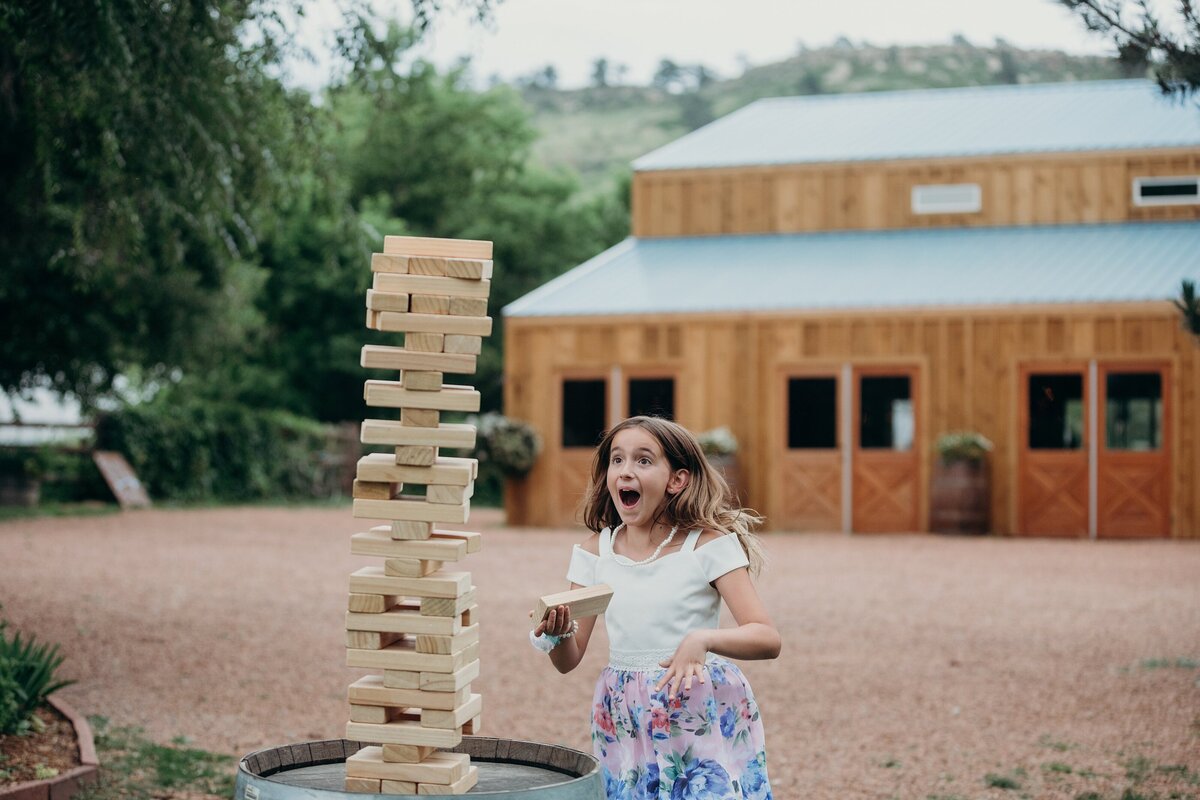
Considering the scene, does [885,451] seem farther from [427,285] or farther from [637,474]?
[427,285]

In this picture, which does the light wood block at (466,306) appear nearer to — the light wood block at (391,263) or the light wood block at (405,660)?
the light wood block at (391,263)

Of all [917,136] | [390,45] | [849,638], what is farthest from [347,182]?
[917,136]

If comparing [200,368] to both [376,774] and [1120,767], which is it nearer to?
[1120,767]

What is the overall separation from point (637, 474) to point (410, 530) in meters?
0.63

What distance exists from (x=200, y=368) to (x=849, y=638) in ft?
54.9

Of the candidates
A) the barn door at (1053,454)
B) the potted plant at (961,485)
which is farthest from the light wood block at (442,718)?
the barn door at (1053,454)

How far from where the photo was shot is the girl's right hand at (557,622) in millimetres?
2664

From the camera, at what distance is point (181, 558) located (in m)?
14.7

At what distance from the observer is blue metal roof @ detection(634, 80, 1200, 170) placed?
21.3 m

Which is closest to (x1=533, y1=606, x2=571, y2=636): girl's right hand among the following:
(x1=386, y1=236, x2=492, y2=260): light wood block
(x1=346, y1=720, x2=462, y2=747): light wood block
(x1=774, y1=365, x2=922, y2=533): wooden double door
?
(x1=346, y1=720, x2=462, y2=747): light wood block

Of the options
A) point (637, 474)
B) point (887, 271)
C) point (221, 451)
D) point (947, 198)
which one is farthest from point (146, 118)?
point (221, 451)

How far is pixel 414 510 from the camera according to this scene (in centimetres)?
263

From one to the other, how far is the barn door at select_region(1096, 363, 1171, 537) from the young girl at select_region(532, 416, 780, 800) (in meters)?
15.9

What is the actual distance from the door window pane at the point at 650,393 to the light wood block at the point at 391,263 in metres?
16.7
